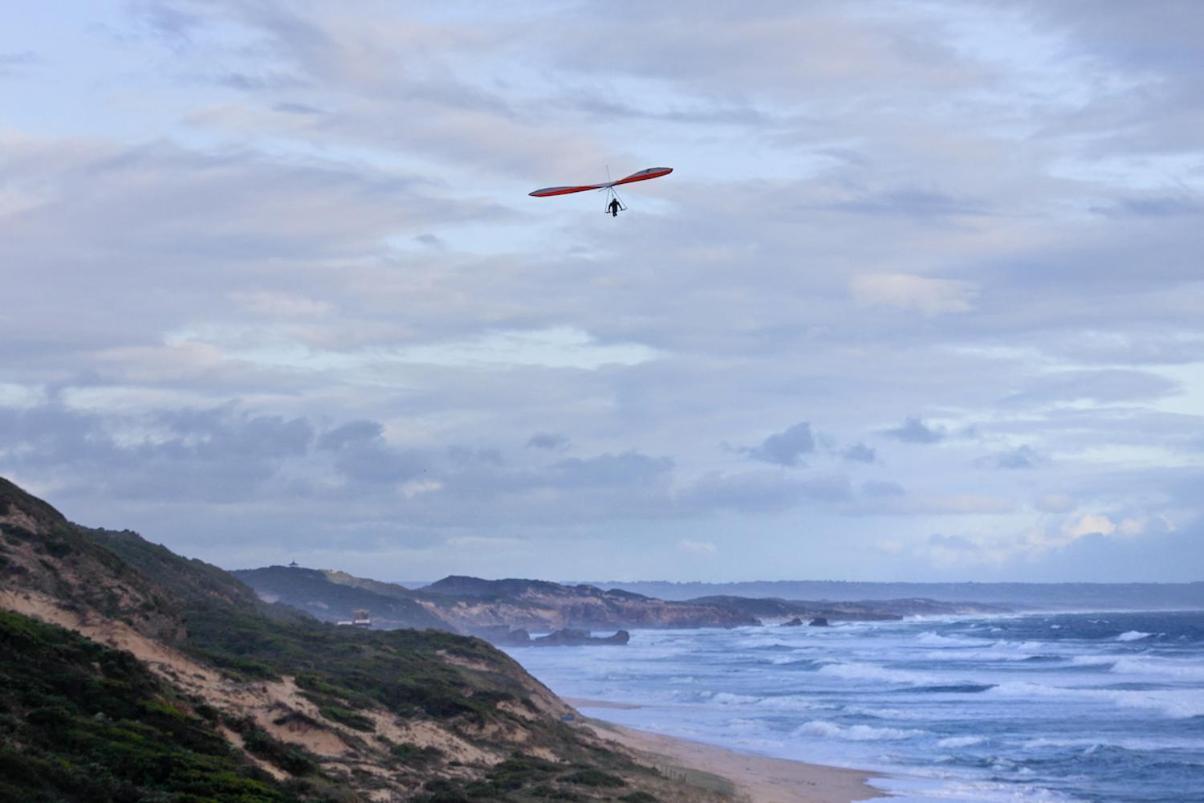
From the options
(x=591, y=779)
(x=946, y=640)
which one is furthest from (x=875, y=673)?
(x=591, y=779)

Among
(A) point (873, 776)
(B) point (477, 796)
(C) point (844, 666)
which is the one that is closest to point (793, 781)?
(A) point (873, 776)

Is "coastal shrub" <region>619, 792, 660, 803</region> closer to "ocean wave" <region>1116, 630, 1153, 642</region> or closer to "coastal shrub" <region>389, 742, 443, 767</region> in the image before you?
"coastal shrub" <region>389, 742, 443, 767</region>

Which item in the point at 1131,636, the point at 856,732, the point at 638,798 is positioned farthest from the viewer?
the point at 1131,636

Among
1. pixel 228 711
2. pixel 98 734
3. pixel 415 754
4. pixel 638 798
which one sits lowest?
pixel 638 798

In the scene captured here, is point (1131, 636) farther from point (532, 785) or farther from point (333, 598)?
point (532, 785)

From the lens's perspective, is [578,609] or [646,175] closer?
[646,175]

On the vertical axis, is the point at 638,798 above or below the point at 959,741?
above

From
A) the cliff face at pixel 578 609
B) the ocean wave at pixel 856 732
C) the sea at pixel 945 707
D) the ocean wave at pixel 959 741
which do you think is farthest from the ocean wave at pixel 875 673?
the cliff face at pixel 578 609
